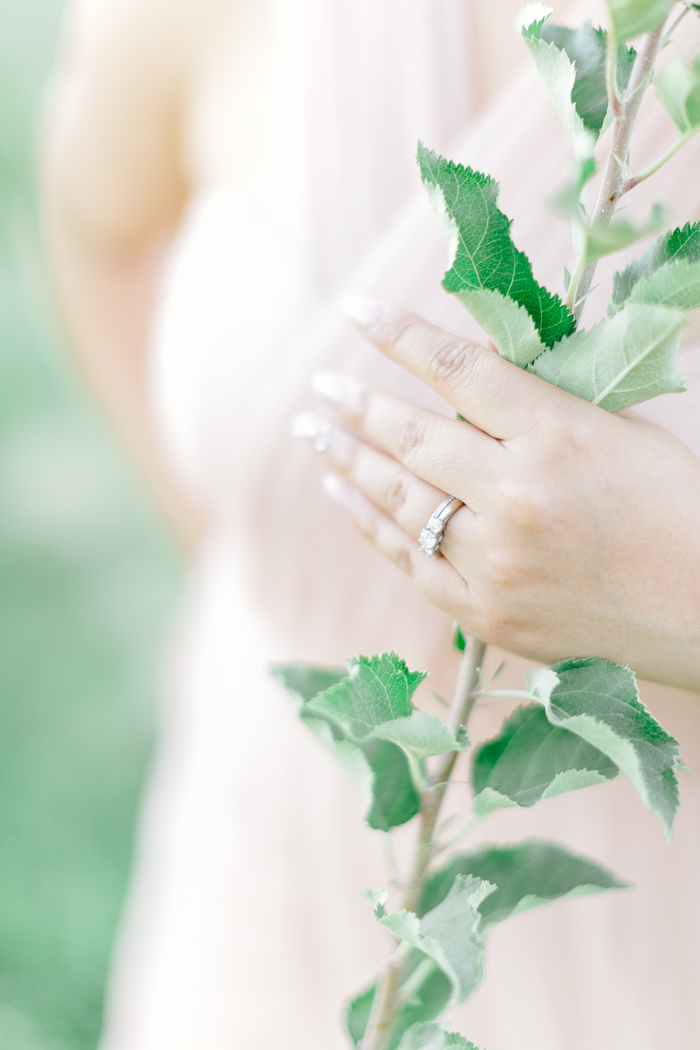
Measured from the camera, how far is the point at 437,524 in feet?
1.32

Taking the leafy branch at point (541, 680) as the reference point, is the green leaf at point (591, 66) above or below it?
above

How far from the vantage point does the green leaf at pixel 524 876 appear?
33 centimetres

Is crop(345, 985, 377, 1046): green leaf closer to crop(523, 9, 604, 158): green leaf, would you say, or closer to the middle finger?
the middle finger

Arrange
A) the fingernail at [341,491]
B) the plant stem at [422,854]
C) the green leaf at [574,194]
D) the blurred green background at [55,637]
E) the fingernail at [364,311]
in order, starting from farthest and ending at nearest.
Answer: the blurred green background at [55,637] < the fingernail at [341,491] < the fingernail at [364,311] < the plant stem at [422,854] < the green leaf at [574,194]

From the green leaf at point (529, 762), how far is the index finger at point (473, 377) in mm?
122

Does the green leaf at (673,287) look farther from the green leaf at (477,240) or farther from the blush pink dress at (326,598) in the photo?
the blush pink dress at (326,598)

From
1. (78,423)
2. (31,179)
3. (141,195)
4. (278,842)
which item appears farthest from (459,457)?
(78,423)

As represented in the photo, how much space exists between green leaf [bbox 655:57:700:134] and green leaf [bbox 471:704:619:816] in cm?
21

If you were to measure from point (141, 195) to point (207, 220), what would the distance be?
0.22m

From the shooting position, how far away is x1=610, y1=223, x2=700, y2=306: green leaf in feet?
0.89

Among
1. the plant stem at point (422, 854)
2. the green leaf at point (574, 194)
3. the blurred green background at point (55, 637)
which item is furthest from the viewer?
the blurred green background at point (55, 637)

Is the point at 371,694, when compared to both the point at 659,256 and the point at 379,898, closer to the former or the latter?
the point at 379,898

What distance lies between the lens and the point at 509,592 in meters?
0.39

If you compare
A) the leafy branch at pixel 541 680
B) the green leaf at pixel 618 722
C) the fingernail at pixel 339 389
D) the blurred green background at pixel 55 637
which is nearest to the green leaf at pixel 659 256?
the leafy branch at pixel 541 680
